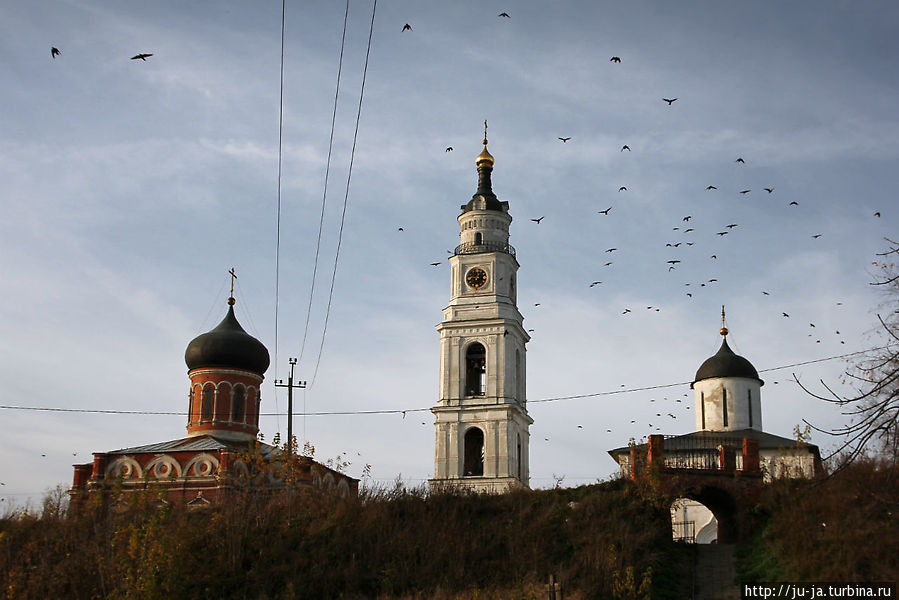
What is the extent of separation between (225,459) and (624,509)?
54.7 feet

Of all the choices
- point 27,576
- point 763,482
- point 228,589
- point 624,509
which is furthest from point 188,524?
point 763,482

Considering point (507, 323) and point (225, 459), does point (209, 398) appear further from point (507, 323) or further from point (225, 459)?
point (507, 323)

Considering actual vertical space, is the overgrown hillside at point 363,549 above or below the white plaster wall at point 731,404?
below

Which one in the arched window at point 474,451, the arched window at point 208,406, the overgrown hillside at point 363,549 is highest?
the arched window at point 208,406

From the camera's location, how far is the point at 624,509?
26828mm

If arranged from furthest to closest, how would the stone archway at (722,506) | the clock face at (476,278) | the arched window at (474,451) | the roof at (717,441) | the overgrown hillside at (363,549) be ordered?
the clock face at (476,278) → the arched window at (474,451) → the roof at (717,441) → the stone archway at (722,506) → the overgrown hillside at (363,549)

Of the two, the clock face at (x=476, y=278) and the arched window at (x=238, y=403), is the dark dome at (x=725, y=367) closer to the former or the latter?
the clock face at (x=476, y=278)

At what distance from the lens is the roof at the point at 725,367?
40375 millimetres

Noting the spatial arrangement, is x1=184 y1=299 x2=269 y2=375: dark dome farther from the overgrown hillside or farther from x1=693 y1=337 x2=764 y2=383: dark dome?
x1=693 y1=337 x2=764 y2=383: dark dome

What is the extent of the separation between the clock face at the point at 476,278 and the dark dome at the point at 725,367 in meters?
9.40

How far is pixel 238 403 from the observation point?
42.4m

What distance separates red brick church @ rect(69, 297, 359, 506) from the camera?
3775 cm

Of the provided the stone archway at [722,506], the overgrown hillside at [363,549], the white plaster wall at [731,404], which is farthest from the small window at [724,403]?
the overgrown hillside at [363,549]

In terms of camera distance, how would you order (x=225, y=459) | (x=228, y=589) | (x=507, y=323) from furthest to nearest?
(x=507, y=323) → (x=225, y=459) → (x=228, y=589)
